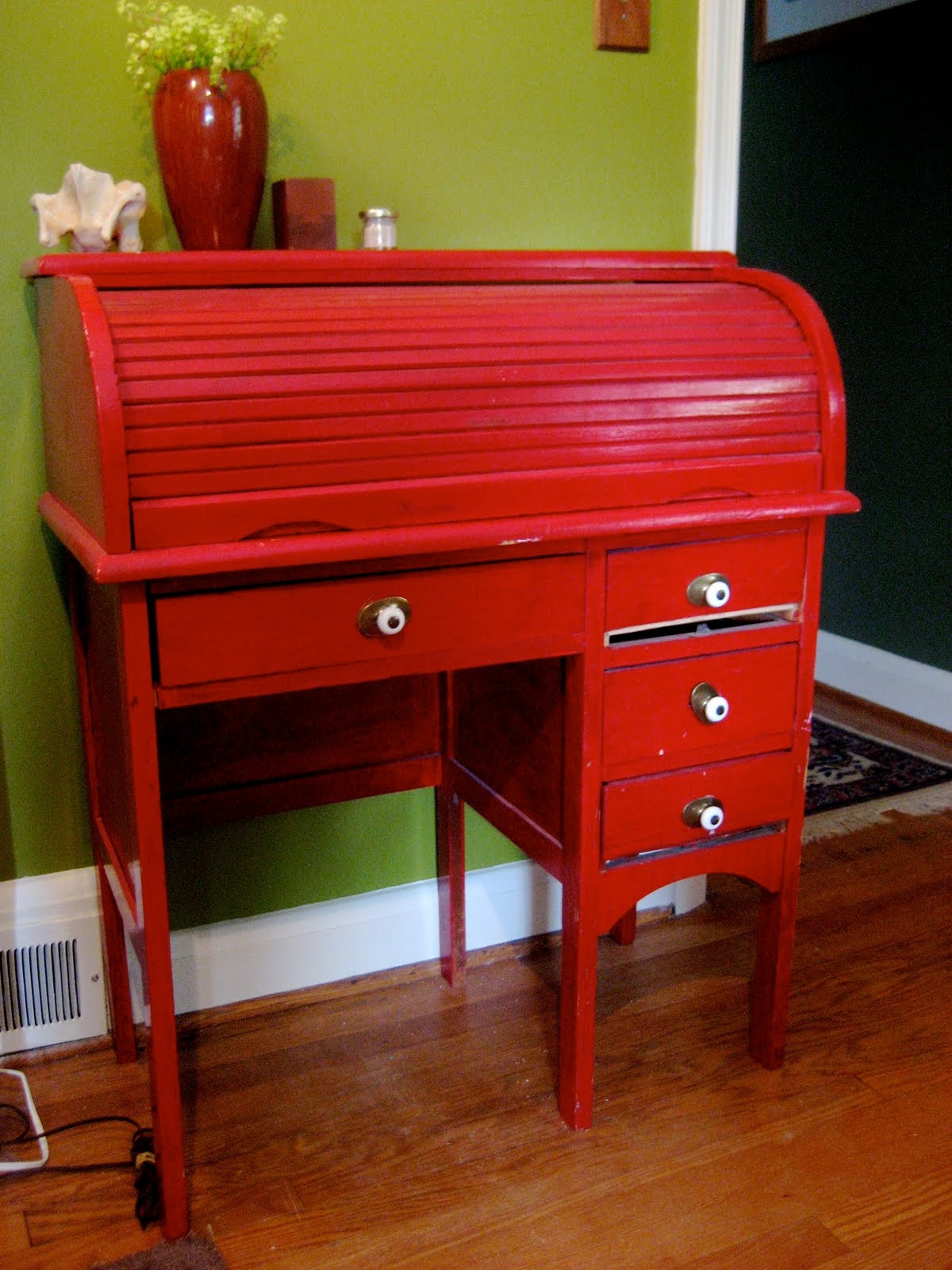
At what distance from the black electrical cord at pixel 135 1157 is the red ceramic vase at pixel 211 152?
1.27m

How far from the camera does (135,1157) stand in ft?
5.50

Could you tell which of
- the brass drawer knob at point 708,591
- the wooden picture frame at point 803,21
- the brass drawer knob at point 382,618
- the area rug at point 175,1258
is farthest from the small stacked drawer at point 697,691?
the wooden picture frame at point 803,21

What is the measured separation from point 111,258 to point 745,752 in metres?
1.09

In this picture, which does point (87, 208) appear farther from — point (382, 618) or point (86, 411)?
point (382, 618)

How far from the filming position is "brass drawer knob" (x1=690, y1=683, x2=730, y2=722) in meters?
1.68

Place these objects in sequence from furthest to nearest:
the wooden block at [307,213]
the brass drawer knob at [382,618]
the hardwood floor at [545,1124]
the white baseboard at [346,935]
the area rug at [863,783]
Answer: the area rug at [863,783] < the white baseboard at [346,935] < the wooden block at [307,213] < the hardwood floor at [545,1124] < the brass drawer knob at [382,618]

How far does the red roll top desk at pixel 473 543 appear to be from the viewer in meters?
1.37

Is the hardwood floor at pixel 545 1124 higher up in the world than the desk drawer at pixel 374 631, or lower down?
lower down

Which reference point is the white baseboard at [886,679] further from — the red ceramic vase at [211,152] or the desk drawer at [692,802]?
the red ceramic vase at [211,152]

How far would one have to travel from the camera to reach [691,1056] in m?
1.94

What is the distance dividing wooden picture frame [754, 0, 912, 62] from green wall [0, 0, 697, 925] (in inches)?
67.0

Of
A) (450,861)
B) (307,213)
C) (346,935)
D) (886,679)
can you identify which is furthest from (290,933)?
(886,679)

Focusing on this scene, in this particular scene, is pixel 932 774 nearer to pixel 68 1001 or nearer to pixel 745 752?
pixel 745 752

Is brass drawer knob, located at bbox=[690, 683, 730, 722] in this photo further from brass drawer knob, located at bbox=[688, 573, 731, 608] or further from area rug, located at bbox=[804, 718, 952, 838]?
area rug, located at bbox=[804, 718, 952, 838]
